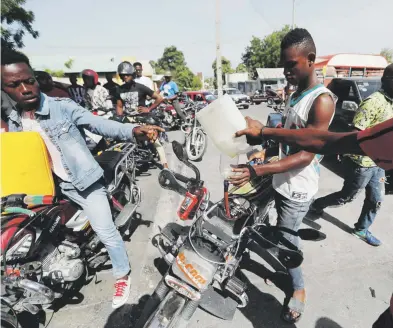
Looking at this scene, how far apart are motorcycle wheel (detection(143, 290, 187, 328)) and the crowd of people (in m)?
0.76

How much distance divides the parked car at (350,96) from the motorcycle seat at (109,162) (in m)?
4.59

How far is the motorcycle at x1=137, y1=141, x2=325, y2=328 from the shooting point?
4.96ft

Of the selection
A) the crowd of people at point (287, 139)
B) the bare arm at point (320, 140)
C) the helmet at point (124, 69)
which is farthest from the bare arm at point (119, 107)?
the bare arm at point (320, 140)

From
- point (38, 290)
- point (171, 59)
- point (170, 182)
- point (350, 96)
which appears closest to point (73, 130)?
point (170, 182)

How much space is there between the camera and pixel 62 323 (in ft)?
6.93

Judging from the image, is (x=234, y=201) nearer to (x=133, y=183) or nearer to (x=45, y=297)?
(x=45, y=297)

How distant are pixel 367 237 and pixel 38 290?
3.25 m

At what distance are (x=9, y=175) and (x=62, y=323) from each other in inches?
49.8

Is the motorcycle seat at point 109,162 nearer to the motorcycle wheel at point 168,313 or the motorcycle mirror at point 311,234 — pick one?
the motorcycle wheel at point 168,313

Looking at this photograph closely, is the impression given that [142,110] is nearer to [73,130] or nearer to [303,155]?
[73,130]

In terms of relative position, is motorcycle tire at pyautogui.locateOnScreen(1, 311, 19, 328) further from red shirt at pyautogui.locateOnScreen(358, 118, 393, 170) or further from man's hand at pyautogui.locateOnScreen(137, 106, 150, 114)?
man's hand at pyautogui.locateOnScreen(137, 106, 150, 114)

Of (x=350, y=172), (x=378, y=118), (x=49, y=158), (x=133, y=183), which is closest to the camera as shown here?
(x=49, y=158)

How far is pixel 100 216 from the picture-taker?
224cm

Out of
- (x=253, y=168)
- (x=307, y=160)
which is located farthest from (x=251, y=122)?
(x=307, y=160)
